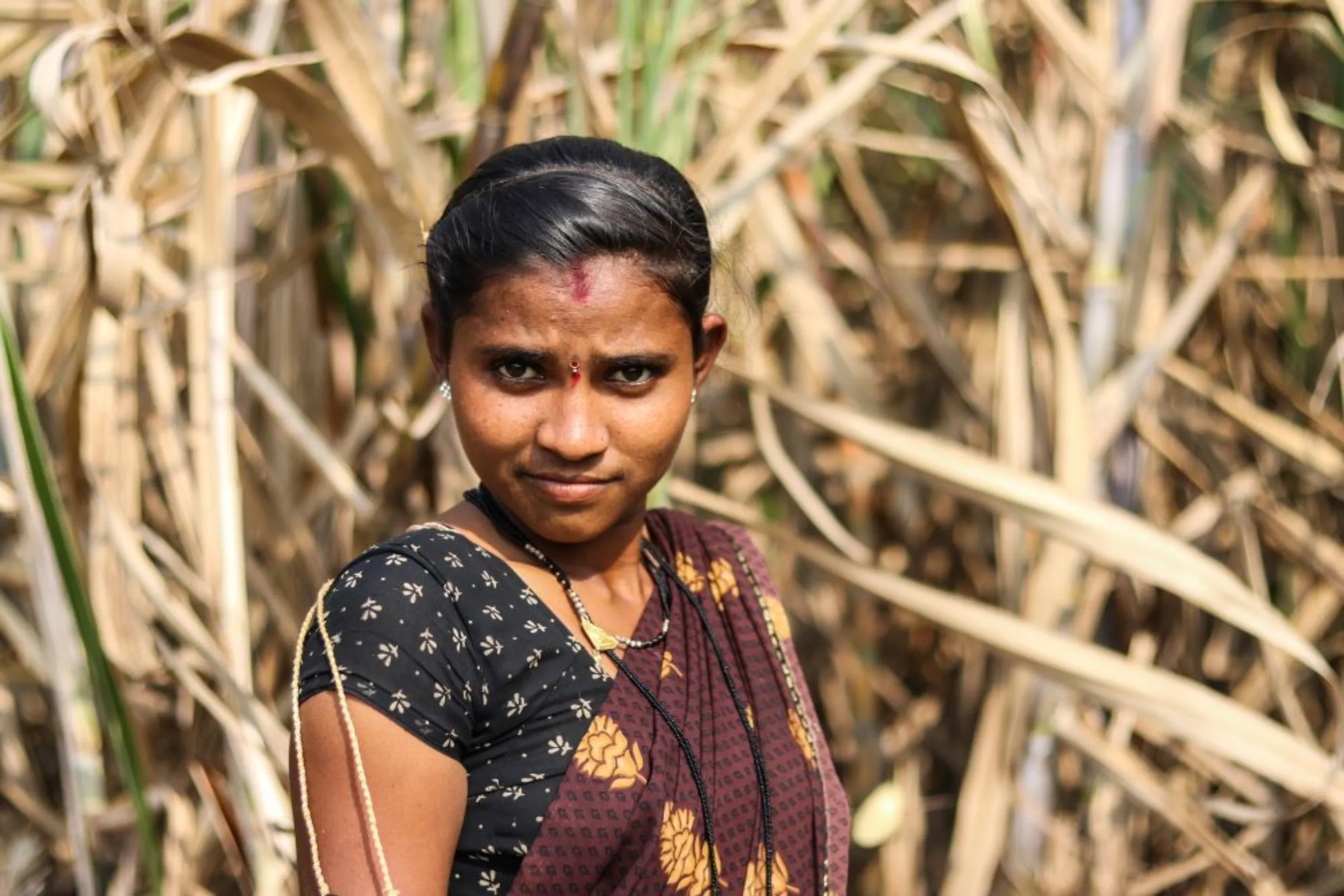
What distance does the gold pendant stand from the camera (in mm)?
968

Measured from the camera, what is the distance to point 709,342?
1050mm

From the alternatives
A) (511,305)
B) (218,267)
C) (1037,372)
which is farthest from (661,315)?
(1037,372)

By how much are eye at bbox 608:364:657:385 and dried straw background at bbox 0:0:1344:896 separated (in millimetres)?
223

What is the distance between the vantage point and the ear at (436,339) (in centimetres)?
98

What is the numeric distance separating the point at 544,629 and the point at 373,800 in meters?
0.15

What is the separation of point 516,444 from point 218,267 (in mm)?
507

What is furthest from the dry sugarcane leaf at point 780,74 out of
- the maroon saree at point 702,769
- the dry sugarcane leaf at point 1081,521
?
the maroon saree at point 702,769

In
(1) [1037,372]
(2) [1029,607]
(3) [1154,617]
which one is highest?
(1) [1037,372]

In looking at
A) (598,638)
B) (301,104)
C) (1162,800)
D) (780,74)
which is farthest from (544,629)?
(1162,800)

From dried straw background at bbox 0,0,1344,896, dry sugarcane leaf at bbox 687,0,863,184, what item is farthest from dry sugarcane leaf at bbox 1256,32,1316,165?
dry sugarcane leaf at bbox 687,0,863,184

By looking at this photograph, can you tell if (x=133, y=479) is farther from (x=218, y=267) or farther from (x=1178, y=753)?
(x=1178, y=753)

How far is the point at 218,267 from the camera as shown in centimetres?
132

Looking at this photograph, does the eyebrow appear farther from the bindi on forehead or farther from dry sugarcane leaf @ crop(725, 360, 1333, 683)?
dry sugarcane leaf @ crop(725, 360, 1333, 683)

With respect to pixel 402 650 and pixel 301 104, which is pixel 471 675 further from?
pixel 301 104
